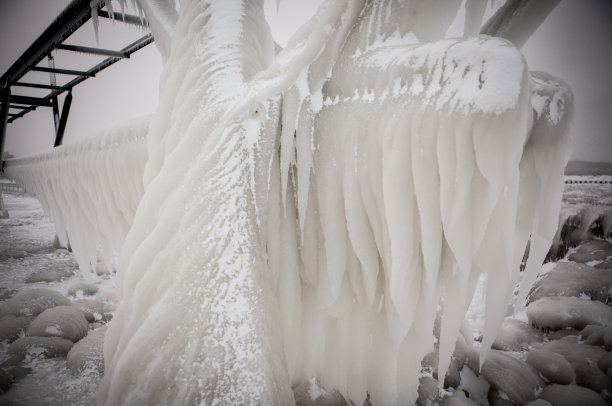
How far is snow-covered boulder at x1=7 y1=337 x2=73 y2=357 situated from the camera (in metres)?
1.10

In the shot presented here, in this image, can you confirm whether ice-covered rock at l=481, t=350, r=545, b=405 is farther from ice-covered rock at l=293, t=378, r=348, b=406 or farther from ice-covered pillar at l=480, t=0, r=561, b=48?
ice-covered pillar at l=480, t=0, r=561, b=48

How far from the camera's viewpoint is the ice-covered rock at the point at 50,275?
1934 mm

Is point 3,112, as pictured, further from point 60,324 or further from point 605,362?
point 605,362

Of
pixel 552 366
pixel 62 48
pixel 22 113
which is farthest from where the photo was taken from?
pixel 22 113

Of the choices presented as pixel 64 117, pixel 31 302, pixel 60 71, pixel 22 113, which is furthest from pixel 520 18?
pixel 22 113

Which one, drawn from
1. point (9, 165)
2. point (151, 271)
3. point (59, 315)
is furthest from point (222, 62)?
point (9, 165)

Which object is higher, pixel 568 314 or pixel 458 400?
pixel 568 314

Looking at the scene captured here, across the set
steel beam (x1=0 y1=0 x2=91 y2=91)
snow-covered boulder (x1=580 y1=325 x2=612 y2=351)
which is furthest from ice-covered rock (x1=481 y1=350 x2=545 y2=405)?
steel beam (x1=0 y1=0 x2=91 y2=91)

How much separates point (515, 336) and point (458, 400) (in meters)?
0.73

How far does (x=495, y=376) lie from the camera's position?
1.15 metres

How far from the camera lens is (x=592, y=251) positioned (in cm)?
224

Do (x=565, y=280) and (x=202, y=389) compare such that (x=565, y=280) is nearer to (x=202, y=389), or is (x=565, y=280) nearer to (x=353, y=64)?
(x=353, y=64)

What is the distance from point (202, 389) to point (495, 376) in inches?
52.5

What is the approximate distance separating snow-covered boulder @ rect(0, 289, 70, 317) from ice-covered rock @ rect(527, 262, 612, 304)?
10.7ft
